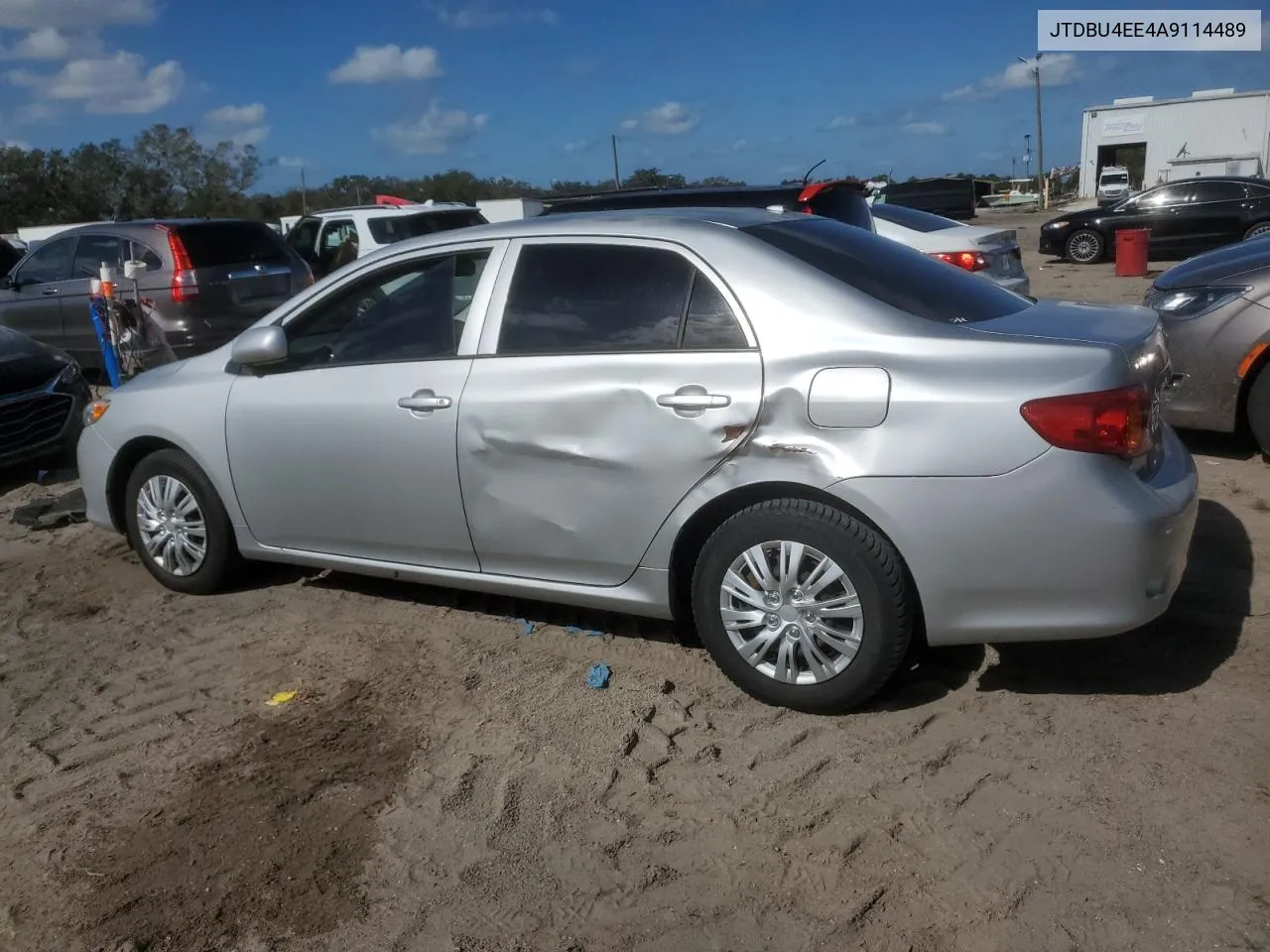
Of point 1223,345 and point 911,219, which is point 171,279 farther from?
point 1223,345

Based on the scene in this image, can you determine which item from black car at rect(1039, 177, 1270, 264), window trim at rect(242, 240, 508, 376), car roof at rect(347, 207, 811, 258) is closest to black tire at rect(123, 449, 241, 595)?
window trim at rect(242, 240, 508, 376)

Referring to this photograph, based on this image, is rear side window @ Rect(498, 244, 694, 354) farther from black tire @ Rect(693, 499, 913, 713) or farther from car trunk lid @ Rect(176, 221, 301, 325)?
car trunk lid @ Rect(176, 221, 301, 325)

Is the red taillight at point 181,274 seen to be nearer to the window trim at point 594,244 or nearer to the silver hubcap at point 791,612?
the window trim at point 594,244

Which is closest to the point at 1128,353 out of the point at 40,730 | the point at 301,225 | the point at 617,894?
the point at 617,894

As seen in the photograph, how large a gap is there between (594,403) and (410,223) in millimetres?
11291

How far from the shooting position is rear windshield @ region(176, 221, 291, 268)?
10.8m

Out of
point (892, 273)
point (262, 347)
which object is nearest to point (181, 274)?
point (262, 347)

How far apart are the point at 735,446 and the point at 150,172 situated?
178 feet

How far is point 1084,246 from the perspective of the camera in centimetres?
2117

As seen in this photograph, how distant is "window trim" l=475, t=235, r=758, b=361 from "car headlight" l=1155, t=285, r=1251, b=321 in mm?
3674

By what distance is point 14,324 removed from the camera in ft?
39.6

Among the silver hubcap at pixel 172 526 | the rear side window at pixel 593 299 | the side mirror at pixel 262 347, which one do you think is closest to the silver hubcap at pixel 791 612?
the rear side window at pixel 593 299

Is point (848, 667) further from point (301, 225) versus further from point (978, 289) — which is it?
point (301, 225)

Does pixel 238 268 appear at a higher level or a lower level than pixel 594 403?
higher
